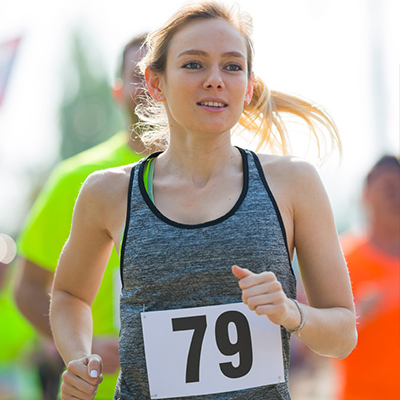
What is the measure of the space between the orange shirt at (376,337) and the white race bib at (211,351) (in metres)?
1.92

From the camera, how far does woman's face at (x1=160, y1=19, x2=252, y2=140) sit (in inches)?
87.9

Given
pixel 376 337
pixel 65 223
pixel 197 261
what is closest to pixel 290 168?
pixel 197 261

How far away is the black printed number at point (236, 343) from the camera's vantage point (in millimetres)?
2123

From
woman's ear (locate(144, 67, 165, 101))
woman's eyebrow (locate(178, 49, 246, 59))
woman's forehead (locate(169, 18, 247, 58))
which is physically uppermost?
woman's forehead (locate(169, 18, 247, 58))

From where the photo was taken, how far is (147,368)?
2.18 meters

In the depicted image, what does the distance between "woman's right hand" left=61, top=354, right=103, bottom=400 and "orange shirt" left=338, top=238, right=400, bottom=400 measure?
6.97ft

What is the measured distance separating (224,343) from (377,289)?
7.26ft

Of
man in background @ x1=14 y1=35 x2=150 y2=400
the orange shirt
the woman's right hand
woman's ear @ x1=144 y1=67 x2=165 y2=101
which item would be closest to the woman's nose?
woman's ear @ x1=144 y1=67 x2=165 y2=101

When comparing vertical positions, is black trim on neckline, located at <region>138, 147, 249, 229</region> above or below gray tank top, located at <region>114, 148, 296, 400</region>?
above

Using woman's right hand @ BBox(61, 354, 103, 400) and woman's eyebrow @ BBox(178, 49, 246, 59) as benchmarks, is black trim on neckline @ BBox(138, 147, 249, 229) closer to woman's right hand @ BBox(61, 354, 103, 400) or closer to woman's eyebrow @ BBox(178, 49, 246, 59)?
woman's eyebrow @ BBox(178, 49, 246, 59)

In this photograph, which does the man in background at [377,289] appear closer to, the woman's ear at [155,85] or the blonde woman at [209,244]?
the blonde woman at [209,244]

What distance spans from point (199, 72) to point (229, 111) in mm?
151

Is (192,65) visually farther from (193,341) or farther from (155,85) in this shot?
(193,341)

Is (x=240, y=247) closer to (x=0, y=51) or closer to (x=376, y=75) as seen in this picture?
(x=0, y=51)
